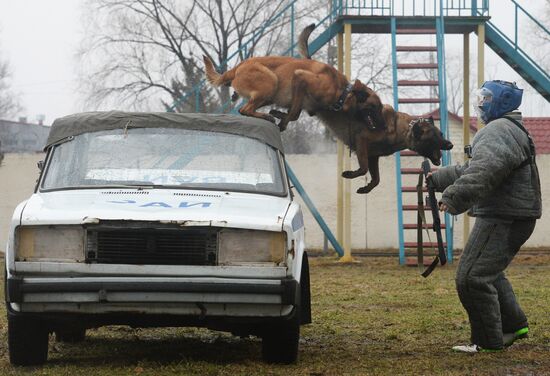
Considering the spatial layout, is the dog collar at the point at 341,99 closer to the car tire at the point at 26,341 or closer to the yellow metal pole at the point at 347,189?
the car tire at the point at 26,341

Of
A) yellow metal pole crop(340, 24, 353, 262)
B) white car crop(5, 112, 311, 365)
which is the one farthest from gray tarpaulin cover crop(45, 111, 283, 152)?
yellow metal pole crop(340, 24, 353, 262)

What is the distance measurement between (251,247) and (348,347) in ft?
6.06

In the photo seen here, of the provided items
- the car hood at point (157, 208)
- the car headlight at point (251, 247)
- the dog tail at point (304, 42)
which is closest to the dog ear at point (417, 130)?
the dog tail at point (304, 42)

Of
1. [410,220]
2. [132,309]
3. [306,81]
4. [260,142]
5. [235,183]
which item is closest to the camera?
[132,309]

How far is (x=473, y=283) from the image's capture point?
7.01 m

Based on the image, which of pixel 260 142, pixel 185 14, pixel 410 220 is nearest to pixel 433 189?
pixel 260 142

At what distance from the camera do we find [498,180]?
6.88 metres

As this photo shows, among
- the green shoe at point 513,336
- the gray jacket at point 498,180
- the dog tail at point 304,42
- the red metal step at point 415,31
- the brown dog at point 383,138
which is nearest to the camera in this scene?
the gray jacket at point 498,180

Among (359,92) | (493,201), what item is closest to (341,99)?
(359,92)

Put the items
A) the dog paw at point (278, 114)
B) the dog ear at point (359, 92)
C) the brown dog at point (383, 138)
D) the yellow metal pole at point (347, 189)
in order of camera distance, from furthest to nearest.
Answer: the yellow metal pole at point (347, 189) < the brown dog at point (383, 138) < the dog ear at point (359, 92) < the dog paw at point (278, 114)

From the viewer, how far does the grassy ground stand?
6.52 metres

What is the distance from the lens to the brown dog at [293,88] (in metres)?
9.65

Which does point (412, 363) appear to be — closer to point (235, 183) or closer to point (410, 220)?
point (235, 183)

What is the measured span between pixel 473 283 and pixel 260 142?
1.96 meters
